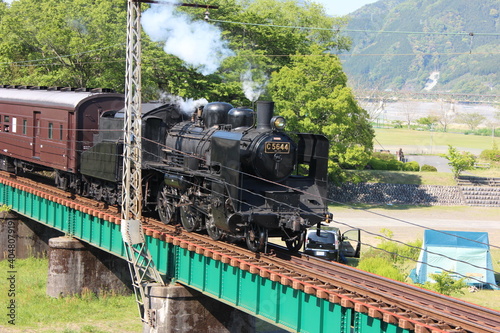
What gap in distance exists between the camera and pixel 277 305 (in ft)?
53.1

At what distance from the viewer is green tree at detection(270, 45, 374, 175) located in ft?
148

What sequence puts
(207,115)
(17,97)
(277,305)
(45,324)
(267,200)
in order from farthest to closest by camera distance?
(17,97), (45,324), (207,115), (267,200), (277,305)

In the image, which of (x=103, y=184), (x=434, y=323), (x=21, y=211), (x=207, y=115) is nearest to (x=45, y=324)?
(x=103, y=184)

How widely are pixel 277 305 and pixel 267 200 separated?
3422 mm

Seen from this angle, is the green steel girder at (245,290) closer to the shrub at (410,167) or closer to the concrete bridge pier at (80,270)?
the concrete bridge pier at (80,270)

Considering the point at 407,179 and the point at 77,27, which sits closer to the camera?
the point at 77,27

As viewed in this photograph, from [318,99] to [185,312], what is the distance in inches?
1067

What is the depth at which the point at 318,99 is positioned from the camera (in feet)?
147

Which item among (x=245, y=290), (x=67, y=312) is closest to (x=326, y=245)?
(x=67, y=312)

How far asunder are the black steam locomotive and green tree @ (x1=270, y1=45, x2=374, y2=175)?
20.6m

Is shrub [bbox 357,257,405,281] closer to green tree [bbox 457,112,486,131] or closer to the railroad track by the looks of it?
the railroad track

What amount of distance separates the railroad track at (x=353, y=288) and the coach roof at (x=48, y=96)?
7.66 m

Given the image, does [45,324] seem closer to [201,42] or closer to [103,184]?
[103,184]

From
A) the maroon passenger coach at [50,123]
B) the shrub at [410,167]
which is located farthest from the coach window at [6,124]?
the shrub at [410,167]
